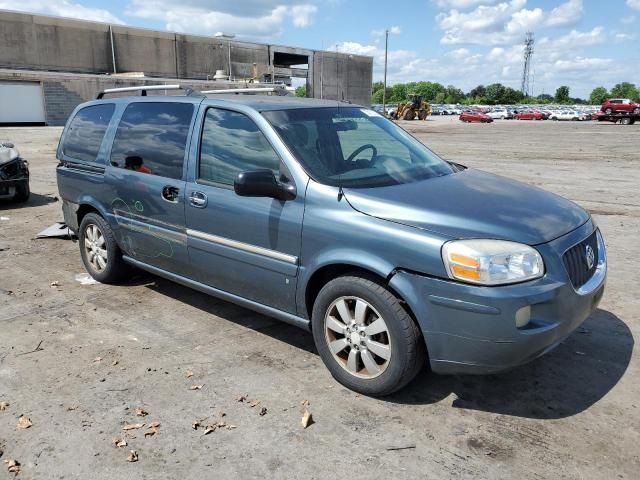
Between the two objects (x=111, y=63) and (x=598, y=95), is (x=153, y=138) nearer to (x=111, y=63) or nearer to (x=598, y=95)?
(x=111, y=63)

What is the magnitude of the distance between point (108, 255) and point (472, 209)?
11.8ft

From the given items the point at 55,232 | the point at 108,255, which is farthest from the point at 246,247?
the point at 55,232

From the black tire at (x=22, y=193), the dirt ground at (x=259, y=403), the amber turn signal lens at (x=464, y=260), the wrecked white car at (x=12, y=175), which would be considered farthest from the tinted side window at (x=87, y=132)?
the black tire at (x=22, y=193)

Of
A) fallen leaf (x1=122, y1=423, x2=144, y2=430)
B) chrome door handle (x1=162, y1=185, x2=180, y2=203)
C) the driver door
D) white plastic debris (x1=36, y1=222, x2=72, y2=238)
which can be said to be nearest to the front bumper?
the driver door

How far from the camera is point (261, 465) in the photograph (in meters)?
2.84

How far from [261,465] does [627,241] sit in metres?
6.09

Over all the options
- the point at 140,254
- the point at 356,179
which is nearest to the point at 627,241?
the point at 356,179

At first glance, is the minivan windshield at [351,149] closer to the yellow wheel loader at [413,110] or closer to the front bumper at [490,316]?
the front bumper at [490,316]

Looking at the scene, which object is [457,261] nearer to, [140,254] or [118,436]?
[118,436]

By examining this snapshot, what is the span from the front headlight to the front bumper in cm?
5

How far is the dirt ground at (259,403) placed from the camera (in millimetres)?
2852

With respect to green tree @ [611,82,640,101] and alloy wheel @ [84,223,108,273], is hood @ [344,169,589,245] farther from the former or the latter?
green tree @ [611,82,640,101]

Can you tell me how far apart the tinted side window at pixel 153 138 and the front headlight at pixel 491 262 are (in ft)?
7.75

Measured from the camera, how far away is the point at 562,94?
410ft
